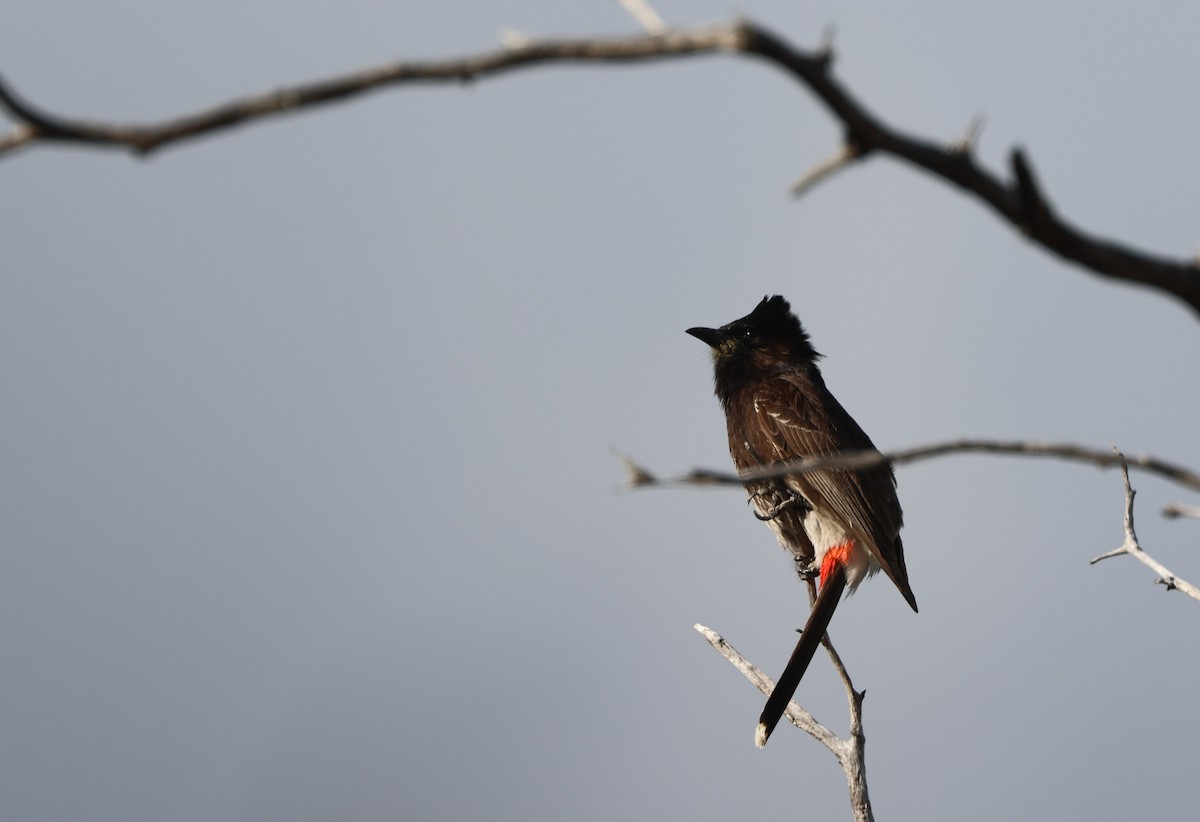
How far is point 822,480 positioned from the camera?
7473 mm

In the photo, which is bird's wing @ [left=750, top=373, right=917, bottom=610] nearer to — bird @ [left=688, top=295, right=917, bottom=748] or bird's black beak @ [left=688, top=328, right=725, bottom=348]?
bird @ [left=688, top=295, right=917, bottom=748]

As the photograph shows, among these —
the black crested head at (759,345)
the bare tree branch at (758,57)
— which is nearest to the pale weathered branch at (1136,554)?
the bare tree branch at (758,57)

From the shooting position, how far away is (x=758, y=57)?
146cm

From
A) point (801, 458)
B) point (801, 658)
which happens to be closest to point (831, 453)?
point (801, 458)

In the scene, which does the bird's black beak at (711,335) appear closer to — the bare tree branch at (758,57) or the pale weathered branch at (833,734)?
the pale weathered branch at (833,734)

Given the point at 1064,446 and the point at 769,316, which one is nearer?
the point at 1064,446

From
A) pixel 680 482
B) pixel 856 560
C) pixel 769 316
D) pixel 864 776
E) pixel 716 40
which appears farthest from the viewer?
pixel 769 316

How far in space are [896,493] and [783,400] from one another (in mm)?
878

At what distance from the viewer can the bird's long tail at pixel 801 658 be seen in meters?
6.23

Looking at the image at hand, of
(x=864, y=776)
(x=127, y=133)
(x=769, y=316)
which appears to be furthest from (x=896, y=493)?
(x=127, y=133)

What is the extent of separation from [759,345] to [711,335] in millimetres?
318

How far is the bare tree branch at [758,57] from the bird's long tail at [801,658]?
4.42 m

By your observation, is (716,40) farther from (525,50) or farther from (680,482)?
(680,482)

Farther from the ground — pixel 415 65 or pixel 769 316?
pixel 769 316
